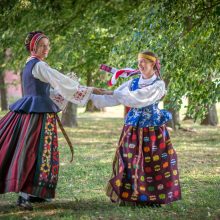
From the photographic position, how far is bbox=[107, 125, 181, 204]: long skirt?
19.4ft

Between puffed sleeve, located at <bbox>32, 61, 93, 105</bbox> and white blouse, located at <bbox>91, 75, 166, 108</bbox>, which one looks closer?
puffed sleeve, located at <bbox>32, 61, 93, 105</bbox>

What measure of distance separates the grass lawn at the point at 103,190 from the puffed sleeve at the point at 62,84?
1.13 m

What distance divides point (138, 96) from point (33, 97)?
3.41ft

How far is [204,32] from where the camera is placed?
26.0 ft

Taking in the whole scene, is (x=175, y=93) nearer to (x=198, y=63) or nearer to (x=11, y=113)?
(x=198, y=63)

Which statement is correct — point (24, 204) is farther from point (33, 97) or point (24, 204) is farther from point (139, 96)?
point (139, 96)

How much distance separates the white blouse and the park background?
1.07 meters

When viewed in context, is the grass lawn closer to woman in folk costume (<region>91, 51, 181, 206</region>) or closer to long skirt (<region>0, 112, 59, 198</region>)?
woman in folk costume (<region>91, 51, 181, 206</region>)

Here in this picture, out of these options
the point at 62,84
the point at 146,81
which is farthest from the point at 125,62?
the point at 62,84

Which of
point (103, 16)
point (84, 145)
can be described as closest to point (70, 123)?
point (84, 145)

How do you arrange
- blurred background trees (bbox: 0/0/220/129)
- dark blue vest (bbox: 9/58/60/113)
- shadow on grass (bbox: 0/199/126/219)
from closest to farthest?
shadow on grass (bbox: 0/199/126/219) < dark blue vest (bbox: 9/58/60/113) < blurred background trees (bbox: 0/0/220/129)

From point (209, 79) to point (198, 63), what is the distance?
1.83 ft

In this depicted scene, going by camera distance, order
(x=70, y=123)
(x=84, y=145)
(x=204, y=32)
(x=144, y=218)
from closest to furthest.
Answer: (x=144, y=218) < (x=204, y=32) < (x=84, y=145) < (x=70, y=123)

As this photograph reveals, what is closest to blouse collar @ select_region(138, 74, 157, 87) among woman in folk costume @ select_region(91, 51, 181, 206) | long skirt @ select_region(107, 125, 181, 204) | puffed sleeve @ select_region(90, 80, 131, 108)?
woman in folk costume @ select_region(91, 51, 181, 206)
